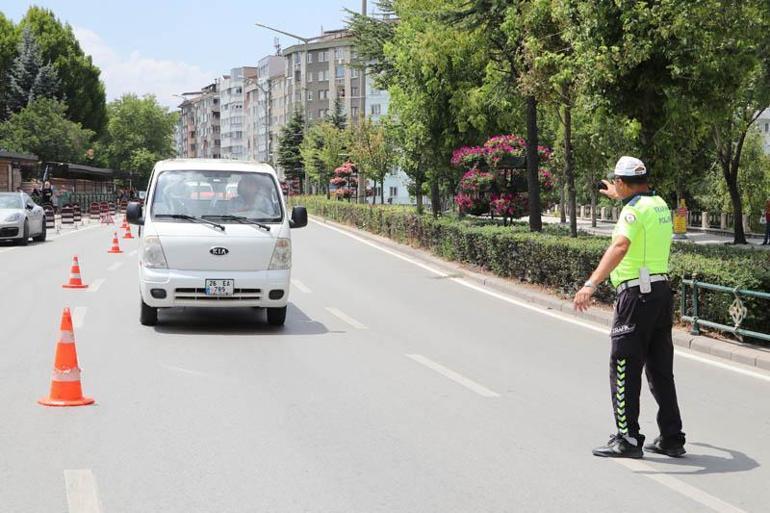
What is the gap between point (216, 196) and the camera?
507 inches

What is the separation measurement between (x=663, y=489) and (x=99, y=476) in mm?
3187

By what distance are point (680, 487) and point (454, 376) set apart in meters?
3.71

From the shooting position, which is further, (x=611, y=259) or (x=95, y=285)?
(x=95, y=285)

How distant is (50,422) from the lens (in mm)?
7059

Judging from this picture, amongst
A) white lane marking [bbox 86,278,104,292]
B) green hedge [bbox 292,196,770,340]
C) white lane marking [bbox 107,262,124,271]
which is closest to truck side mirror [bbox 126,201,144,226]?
white lane marking [bbox 86,278,104,292]

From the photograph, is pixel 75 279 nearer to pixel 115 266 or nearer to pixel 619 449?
Answer: pixel 115 266

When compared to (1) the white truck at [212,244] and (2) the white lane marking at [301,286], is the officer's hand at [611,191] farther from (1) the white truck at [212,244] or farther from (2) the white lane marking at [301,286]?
(2) the white lane marking at [301,286]

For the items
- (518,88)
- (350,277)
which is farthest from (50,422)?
(518,88)

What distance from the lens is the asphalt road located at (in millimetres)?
5426

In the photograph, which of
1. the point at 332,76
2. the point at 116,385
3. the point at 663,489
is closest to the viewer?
the point at 663,489

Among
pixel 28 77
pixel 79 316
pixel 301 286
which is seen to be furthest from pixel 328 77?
pixel 79 316

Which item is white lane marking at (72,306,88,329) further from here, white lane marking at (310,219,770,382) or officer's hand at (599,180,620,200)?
officer's hand at (599,180,620,200)

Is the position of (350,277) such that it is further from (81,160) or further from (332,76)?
(332,76)

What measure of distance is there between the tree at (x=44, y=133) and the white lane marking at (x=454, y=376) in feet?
212
